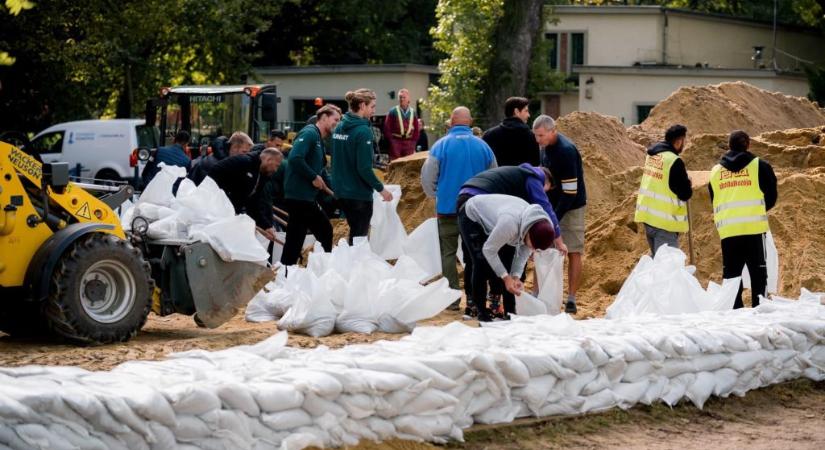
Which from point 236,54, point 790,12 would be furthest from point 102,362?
point 790,12

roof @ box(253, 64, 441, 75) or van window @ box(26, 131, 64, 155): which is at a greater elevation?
roof @ box(253, 64, 441, 75)

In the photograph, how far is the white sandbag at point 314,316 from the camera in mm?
10508

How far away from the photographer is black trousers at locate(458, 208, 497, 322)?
10.7m

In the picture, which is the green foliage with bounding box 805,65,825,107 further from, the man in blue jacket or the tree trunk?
the man in blue jacket

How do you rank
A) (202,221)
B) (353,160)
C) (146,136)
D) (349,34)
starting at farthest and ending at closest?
(349,34), (146,136), (353,160), (202,221)

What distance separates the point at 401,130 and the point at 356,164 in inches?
264

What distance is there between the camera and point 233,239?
10727 millimetres

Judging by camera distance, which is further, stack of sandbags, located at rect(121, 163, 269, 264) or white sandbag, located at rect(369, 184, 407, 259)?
white sandbag, located at rect(369, 184, 407, 259)

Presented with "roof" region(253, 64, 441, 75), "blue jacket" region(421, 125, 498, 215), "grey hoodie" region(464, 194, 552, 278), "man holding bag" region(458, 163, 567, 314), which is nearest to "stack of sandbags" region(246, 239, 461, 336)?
"grey hoodie" region(464, 194, 552, 278)

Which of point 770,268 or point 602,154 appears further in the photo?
point 602,154

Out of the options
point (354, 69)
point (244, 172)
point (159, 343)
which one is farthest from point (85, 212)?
point (354, 69)

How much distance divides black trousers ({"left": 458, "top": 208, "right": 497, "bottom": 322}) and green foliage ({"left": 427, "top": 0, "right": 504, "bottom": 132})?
2149cm

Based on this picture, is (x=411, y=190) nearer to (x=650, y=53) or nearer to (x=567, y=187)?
(x=567, y=187)

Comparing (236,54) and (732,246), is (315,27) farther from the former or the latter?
(732,246)
